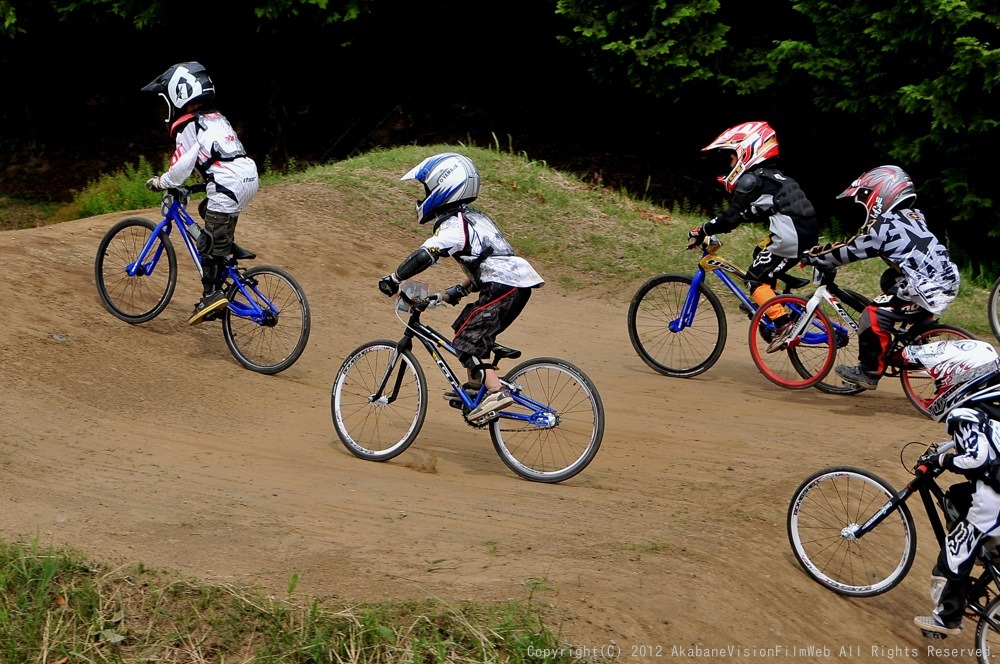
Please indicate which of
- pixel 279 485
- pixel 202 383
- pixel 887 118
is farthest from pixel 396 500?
pixel 887 118

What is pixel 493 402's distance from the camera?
7285 mm

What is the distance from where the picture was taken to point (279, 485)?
273 inches

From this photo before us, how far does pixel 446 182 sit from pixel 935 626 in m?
4.22

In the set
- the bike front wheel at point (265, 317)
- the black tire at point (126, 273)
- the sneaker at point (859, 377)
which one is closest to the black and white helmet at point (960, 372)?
the sneaker at point (859, 377)

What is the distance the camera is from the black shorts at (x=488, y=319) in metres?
7.45

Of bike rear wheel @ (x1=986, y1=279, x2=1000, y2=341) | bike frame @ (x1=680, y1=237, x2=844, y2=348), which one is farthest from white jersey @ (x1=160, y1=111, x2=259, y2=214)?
bike rear wheel @ (x1=986, y1=279, x2=1000, y2=341)

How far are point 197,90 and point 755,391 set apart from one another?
19.1 ft

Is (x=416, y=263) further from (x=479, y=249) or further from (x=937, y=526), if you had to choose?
(x=937, y=526)

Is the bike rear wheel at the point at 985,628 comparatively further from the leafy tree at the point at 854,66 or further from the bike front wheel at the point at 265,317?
the leafy tree at the point at 854,66

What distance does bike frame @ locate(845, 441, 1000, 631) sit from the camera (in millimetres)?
5445

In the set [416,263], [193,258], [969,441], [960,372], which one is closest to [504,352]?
[416,263]

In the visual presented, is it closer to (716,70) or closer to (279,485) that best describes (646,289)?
(279,485)

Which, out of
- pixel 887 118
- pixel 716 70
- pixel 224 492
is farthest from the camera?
pixel 716 70

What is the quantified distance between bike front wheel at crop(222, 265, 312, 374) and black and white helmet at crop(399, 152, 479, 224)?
1.97 metres
